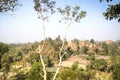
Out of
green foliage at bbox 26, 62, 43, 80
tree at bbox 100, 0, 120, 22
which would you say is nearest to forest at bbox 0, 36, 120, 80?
green foliage at bbox 26, 62, 43, 80

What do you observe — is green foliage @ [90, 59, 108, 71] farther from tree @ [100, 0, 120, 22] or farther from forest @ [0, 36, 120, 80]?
tree @ [100, 0, 120, 22]

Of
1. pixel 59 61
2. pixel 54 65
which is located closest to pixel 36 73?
pixel 59 61

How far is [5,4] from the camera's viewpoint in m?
13.2

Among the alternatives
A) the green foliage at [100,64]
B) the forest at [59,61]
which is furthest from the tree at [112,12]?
the green foliage at [100,64]

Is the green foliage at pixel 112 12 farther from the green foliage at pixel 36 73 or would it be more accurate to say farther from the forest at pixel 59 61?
the green foliage at pixel 36 73

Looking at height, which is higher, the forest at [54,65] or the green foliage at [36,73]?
the green foliage at [36,73]

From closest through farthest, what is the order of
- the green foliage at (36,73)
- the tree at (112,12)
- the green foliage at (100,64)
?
the tree at (112,12) < the green foliage at (36,73) < the green foliage at (100,64)

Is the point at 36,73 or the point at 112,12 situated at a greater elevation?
the point at 112,12

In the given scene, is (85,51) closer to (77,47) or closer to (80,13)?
(77,47)

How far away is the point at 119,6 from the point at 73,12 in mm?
9872

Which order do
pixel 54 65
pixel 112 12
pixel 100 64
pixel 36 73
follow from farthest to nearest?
1. pixel 54 65
2. pixel 100 64
3. pixel 36 73
4. pixel 112 12

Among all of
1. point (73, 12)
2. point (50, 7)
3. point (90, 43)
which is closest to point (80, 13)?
point (73, 12)

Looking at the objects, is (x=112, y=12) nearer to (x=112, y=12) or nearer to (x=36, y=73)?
(x=112, y=12)

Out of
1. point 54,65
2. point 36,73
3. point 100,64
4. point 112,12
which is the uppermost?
point 112,12
